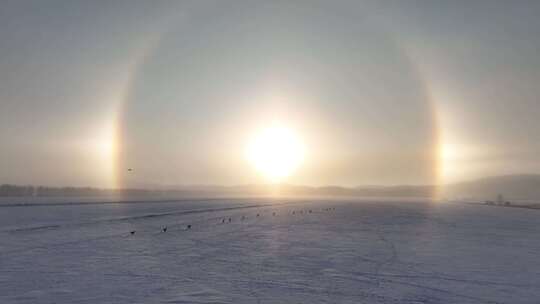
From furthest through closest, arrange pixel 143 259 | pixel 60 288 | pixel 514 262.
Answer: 1. pixel 514 262
2. pixel 143 259
3. pixel 60 288

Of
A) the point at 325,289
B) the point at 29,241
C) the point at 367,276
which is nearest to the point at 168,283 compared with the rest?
the point at 325,289

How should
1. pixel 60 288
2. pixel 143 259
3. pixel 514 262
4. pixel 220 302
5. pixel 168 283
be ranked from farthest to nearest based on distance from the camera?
1. pixel 514 262
2. pixel 143 259
3. pixel 168 283
4. pixel 60 288
5. pixel 220 302

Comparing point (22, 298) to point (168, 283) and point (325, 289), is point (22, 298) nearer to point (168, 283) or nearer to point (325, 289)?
point (168, 283)

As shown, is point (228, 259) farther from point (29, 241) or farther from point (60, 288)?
point (29, 241)

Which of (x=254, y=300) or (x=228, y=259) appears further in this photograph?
(x=228, y=259)

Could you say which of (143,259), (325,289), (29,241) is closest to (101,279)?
(143,259)

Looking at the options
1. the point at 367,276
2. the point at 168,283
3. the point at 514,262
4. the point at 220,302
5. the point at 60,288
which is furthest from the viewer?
the point at 514,262

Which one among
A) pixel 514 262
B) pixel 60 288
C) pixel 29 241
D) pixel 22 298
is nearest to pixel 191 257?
pixel 60 288

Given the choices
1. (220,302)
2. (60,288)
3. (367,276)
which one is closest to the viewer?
(220,302)

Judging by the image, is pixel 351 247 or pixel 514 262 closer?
pixel 514 262
